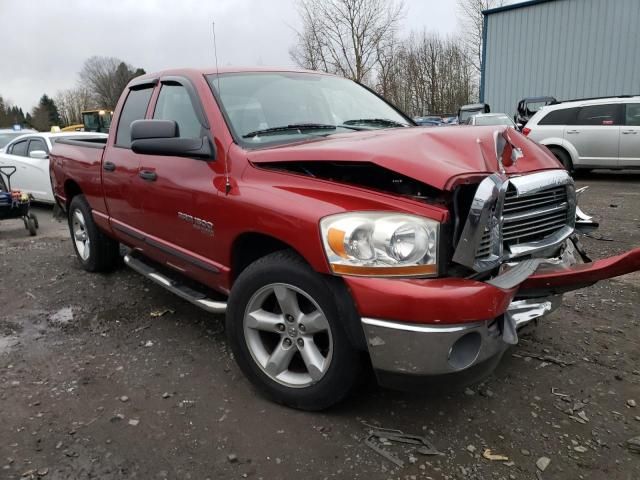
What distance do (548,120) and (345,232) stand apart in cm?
1119

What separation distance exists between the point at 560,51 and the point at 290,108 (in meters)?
19.6

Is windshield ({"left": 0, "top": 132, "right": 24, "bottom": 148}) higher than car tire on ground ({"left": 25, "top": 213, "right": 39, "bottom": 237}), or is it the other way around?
windshield ({"left": 0, "top": 132, "right": 24, "bottom": 148})

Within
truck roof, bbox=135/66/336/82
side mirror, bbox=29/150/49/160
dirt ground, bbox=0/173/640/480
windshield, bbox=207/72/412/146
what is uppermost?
truck roof, bbox=135/66/336/82

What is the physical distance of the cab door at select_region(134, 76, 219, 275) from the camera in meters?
3.07

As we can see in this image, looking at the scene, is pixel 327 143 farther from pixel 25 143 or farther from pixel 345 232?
pixel 25 143

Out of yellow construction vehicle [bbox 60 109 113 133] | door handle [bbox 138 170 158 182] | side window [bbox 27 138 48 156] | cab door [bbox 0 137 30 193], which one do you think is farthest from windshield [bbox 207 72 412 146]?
yellow construction vehicle [bbox 60 109 113 133]

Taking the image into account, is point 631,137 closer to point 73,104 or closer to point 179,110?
point 179,110

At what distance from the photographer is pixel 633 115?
35.7 ft

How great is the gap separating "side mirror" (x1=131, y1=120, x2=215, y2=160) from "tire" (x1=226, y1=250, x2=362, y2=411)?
31.0 inches

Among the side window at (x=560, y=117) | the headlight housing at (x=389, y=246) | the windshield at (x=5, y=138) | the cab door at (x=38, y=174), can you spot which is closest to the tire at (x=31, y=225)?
the cab door at (x=38, y=174)

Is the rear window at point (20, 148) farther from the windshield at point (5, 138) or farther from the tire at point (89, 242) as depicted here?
the tire at point (89, 242)

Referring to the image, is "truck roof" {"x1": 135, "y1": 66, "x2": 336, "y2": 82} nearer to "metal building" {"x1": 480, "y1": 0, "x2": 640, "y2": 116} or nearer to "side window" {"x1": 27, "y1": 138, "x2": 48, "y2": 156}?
"side window" {"x1": 27, "y1": 138, "x2": 48, "y2": 156}

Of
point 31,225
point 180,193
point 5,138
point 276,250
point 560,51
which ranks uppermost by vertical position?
point 560,51

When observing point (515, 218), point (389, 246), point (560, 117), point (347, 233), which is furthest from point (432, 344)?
point (560, 117)
